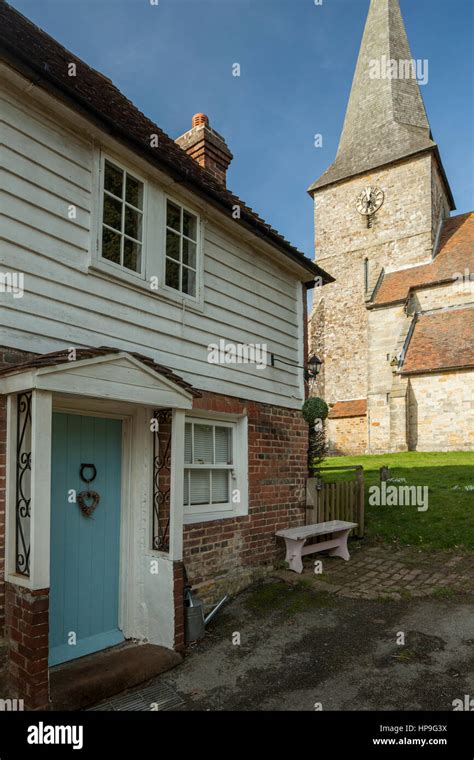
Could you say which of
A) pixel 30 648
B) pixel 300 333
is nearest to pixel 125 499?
pixel 30 648

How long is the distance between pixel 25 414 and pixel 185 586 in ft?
8.62

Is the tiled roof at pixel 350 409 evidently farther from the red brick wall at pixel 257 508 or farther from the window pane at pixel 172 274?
the window pane at pixel 172 274

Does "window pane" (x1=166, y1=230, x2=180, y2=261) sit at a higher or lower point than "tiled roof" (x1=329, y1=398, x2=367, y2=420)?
higher

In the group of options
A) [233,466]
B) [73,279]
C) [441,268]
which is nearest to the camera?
[73,279]

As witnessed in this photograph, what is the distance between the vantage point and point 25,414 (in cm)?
403

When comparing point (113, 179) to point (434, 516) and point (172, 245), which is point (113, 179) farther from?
point (434, 516)

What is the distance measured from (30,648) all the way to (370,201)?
32.5 meters

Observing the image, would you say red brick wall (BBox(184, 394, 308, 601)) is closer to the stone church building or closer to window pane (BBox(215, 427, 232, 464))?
window pane (BBox(215, 427, 232, 464))

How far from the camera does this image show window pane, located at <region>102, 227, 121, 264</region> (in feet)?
16.9

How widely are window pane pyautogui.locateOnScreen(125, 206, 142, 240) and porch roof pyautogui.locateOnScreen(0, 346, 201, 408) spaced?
156 cm

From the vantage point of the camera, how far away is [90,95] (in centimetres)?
573

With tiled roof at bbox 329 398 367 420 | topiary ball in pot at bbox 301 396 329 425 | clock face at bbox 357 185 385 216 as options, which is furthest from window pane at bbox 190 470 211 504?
clock face at bbox 357 185 385 216

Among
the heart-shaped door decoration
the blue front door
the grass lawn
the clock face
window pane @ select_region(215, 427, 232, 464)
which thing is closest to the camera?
the blue front door
